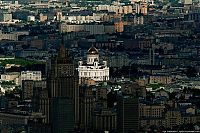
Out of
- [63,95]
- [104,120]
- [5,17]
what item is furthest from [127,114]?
[5,17]

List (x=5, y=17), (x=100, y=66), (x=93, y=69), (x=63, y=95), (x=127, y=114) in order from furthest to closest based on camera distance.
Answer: (x=5, y=17) → (x=100, y=66) → (x=93, y=69) → (x=63, y=95) → (x=127, y=114)

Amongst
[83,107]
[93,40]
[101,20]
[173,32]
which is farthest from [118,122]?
[101,20]

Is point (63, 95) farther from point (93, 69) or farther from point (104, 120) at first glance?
point (93, 69)

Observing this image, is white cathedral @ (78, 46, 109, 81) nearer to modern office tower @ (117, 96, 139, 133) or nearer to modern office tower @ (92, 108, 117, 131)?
modern office tower @ (92, 108, 117, 131)

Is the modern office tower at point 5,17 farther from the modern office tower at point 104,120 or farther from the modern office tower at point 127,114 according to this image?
the modern office tower at point 127,114

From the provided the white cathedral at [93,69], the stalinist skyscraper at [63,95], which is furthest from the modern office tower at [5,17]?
the stalinist skyscraper at [63,95]
